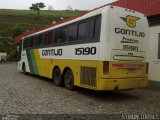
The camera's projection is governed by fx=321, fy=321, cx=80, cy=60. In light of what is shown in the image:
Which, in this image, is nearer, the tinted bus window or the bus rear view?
the bus rear view

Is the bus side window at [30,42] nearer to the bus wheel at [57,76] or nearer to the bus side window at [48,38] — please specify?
the bus side window at [48,38]

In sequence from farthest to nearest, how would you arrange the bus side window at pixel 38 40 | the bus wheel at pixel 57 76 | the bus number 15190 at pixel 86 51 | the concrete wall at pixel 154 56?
the bus side window at pixel 38 40 → the concrete wall at pixel 154 56 → the bus wheel at pixel 57 76 → the bus number 15190 at pixel 86 51

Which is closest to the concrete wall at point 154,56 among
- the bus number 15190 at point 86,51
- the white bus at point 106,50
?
the white bus at point 106,50

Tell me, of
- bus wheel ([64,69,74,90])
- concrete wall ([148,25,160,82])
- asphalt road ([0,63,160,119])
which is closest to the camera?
asphalt road ([0,63,160,119])

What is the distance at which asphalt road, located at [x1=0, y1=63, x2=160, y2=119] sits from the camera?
9703mm

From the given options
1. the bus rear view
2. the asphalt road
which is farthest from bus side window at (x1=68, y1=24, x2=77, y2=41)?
the bus rear view

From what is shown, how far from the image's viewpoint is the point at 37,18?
3201 inches

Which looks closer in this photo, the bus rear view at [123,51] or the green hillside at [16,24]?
the bus rear view at [123,51]

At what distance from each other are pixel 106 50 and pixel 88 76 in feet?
4.71

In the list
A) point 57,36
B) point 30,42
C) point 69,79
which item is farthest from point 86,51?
point 30,42

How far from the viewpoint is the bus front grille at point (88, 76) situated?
11.8 m

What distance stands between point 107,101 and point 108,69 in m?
1.26

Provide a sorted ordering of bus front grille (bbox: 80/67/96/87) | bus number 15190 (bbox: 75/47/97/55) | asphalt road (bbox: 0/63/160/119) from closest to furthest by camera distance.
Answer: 1. asphalt road (bbox: 0/63/160/119)
2. bus front grille (bbox: 80/67/96/87)
3. bus number 15190 (bbox: 75/47/97/55)

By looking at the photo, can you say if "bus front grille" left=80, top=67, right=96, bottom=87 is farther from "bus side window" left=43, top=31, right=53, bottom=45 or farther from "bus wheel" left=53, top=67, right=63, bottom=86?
"bus side window" left=43, top=31, right=53, bottom=45
